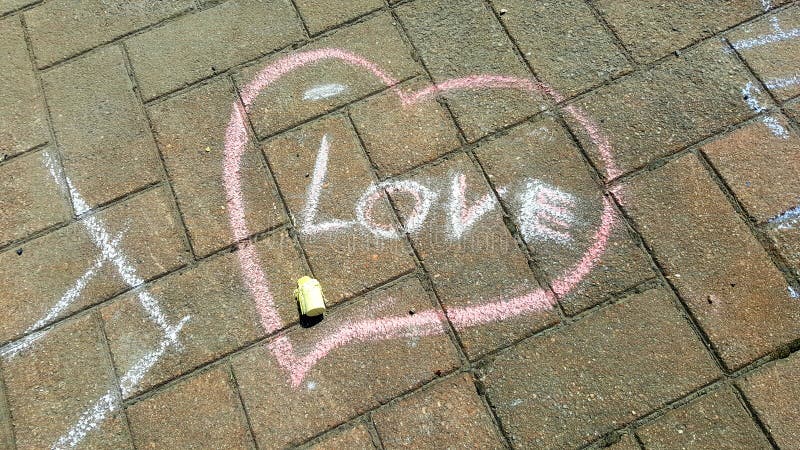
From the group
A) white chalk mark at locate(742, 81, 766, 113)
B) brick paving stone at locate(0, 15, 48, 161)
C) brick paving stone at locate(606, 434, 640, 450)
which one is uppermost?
brick paving stone at locate(0, 15, 48, 161)

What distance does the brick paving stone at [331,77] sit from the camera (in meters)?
2.66

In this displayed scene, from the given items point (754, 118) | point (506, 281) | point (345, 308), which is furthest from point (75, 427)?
point (754, 118)

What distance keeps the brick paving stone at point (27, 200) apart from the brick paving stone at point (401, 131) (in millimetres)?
1303

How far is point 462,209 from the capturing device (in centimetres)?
247

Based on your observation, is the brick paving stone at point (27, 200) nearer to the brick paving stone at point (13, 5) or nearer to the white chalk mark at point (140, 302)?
the white chalk mark at point (140, 302)

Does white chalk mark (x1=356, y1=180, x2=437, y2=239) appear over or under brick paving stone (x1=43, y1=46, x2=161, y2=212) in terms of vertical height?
under

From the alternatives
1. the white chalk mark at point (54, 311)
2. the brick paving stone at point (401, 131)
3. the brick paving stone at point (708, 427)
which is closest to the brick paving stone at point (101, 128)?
the white chalk mark at point (54, 311)

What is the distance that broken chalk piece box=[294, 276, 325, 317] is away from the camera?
2275mm

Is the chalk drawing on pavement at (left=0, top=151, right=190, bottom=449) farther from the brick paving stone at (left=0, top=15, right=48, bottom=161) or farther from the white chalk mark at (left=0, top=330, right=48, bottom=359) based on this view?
the brick paving stone at (left=0, top=15, right=48, bottom=161)

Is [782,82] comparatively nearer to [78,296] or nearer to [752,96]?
[752,96]

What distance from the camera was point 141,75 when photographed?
9.07 ft

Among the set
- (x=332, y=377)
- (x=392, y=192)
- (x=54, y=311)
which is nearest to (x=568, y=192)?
(x=392, y=192)

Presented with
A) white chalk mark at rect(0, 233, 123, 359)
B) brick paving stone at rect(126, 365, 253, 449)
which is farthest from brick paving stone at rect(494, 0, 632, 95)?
white chalk mark at rect(0, 233, 123, 359)

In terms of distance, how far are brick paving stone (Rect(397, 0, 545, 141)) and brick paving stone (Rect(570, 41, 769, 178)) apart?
30cm
